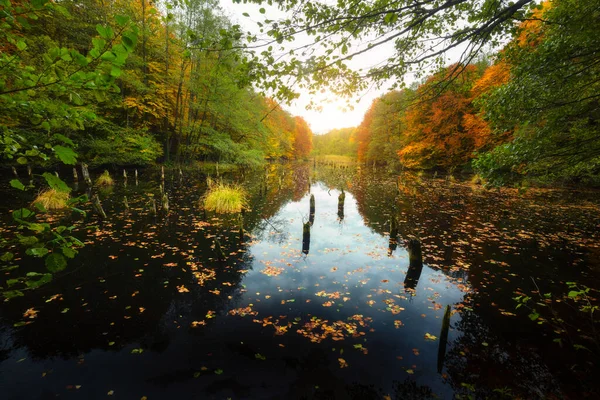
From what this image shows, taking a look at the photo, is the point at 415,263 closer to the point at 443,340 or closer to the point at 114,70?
the point at 443,340

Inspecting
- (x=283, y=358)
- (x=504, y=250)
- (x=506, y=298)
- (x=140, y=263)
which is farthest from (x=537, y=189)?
(x=140, y=263)

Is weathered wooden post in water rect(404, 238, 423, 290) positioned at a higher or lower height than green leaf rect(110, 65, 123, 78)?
lower

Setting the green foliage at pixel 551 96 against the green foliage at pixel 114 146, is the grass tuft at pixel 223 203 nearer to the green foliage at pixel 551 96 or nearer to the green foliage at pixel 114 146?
the green foliage at pixel 114 146

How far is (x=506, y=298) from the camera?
288 inches

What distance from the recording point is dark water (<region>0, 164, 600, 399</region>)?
188 inches

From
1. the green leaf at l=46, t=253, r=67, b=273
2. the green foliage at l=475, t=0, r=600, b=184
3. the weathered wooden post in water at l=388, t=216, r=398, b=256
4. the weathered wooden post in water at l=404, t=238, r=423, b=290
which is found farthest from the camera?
the weathered wooden post in water at l=388, t=216, r=398, b=256

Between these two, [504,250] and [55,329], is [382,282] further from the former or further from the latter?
[55,329]

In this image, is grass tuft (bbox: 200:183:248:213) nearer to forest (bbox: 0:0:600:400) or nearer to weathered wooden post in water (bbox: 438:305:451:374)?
forest (bbox: 0:0:600:400)

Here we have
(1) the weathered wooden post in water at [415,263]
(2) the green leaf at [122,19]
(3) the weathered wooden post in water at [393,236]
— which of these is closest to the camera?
(2) the green leaf at [122,19]

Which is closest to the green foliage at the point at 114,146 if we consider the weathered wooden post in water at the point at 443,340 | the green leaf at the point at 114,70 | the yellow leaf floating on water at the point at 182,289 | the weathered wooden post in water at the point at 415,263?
the yellow leaf floating on water at the point at 182,289

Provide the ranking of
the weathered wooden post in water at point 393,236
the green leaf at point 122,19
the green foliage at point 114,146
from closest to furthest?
the green leaf at point 122,19, the weathered wooden post in water at point 393,236, the green foliage at point 114,146

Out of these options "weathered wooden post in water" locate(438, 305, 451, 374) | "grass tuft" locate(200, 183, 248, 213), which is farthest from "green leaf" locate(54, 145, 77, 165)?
"grass tuft" locate(200, 183, 248, 213)

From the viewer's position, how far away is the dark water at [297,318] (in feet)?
15.6

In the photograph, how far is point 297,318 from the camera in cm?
651
